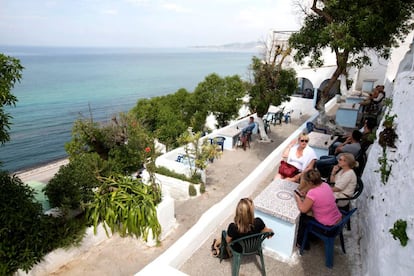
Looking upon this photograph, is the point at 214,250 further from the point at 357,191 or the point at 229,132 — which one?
the point at 229,132

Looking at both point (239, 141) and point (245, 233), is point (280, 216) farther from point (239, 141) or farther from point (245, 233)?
point (239, 141)

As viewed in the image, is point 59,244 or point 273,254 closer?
point 273,254

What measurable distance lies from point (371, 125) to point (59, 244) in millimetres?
7394

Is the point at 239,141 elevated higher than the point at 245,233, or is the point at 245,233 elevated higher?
the point at 245,233

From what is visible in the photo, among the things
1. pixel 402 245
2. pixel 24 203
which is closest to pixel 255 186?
pixel 402 245

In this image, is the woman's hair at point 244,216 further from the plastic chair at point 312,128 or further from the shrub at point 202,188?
the plastic chair at point 312,128

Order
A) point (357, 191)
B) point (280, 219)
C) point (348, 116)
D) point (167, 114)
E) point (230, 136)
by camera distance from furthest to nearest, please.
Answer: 1. point (167, 114)
2. point (348, 116)
3. point (230, 136)
4. point (357, 191)
5. point (280, 219)

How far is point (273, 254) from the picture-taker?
12.9ft

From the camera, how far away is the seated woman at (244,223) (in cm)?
328

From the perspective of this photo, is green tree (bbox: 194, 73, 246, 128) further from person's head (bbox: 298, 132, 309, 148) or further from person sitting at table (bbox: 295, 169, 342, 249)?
person sitting at table (bbox: 295, 169, 342, 249)

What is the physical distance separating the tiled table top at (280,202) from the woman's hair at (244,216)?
56 cm

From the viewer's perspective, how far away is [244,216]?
329cm

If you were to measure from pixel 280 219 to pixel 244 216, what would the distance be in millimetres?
733

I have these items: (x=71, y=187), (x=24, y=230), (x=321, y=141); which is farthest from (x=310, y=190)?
(x=71, y=187)
